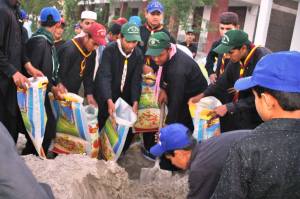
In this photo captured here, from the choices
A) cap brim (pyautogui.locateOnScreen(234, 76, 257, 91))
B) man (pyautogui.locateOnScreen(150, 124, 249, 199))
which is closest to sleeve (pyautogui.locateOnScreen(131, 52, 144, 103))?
man (pyautogui.locateOnScreen(150, 124, 249, 199))

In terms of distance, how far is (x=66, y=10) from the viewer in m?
16.0

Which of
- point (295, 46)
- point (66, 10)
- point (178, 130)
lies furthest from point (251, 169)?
point (66, 10)

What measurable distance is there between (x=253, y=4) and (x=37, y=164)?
13.6 metres

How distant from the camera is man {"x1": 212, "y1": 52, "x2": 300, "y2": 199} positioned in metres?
1.42

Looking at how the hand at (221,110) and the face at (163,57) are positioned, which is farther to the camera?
the face at (163,57)

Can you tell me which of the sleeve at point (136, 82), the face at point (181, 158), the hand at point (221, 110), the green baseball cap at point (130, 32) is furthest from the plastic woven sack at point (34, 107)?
the hand at point (221, 110)

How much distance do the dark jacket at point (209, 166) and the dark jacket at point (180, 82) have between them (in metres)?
1.62

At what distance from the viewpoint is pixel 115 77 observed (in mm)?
4074

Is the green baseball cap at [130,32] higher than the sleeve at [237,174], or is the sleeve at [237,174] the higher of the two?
the green baseball cap at [130,32]

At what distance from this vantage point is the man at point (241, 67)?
3233mm

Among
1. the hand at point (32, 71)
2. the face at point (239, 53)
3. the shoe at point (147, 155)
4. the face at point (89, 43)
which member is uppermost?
the face at point (239, 53)

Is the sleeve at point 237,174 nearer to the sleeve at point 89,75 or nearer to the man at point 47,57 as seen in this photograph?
the man at point 47,57

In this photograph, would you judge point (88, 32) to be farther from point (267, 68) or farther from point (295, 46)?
point (295, 46)

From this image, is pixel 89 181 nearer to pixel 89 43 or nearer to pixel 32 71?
pixel 32 71
